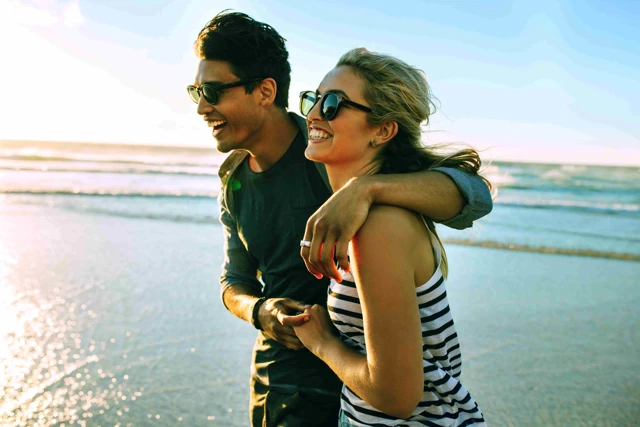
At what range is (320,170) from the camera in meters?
2.28

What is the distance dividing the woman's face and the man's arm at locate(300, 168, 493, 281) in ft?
0.76

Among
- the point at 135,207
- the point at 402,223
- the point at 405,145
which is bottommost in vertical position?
the point at 135,207

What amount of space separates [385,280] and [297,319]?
0.53m

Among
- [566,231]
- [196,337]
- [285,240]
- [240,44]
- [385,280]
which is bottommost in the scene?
[196,337]

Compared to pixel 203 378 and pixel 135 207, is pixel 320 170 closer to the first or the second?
pixel 203 378

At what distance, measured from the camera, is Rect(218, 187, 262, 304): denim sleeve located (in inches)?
102

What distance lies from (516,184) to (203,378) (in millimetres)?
21028

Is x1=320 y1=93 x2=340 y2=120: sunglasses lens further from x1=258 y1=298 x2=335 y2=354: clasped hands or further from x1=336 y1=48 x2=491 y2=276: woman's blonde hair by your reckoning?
x1=258 y1=298 x2=335 y2=354: clasped hands

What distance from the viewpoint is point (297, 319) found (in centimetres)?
190

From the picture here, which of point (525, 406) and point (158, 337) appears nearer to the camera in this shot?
point (525, 406)

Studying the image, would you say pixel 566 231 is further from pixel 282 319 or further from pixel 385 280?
pixel 385 280

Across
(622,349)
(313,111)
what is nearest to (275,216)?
(313,111)

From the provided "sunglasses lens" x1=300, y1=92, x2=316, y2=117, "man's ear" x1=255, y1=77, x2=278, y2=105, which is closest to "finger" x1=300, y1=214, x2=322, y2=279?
"sunglasses lens" x1=300, y1=92, x2=316, y2=117

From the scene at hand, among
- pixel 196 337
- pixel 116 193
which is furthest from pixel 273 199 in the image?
pixel 116 193
